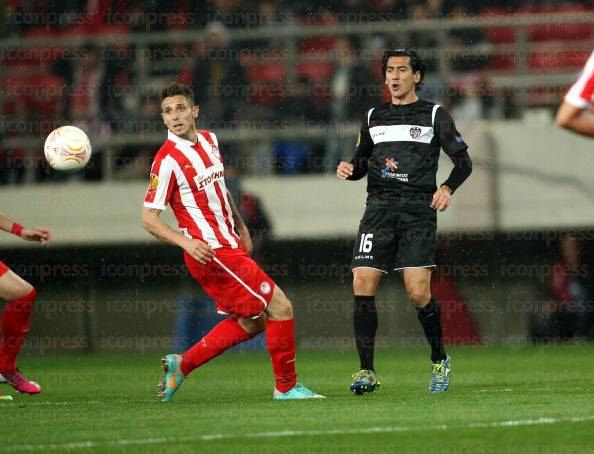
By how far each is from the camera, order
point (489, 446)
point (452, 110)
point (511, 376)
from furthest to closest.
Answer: point (452, 110) < point (511, 376) < point (489, 446)

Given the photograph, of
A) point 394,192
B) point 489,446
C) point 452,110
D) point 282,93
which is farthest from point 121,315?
point 489,446

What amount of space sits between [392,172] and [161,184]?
149 cm

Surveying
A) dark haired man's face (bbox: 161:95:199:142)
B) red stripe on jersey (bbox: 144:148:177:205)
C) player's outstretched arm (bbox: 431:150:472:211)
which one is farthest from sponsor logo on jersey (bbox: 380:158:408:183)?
red stripe on jersey (bbox: 144:148:177:205)

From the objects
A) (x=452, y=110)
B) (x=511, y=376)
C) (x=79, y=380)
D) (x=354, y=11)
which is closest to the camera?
(x=511, y=376)

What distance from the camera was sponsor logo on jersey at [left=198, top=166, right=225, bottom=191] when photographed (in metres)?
7.46

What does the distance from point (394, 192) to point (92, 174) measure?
7445 millimetres

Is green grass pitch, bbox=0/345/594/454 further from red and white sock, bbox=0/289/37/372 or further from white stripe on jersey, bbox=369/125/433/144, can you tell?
white stripe on jersey, bbox=369/125/433/144

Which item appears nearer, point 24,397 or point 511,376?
point 24,397

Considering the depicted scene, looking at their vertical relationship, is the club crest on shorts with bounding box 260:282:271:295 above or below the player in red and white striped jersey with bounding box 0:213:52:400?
above

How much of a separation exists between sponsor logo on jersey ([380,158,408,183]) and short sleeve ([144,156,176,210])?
1.37m

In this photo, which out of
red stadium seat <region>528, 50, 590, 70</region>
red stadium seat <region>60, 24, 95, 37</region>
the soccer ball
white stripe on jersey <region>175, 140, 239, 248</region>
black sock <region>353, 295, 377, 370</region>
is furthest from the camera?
red stadium seat <region>60, 24, 95, 37</region>

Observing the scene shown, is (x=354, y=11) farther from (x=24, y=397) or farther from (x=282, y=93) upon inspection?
(x=24, y=397)

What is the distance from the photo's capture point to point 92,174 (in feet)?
48.1

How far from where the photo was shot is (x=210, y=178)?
751 cm
